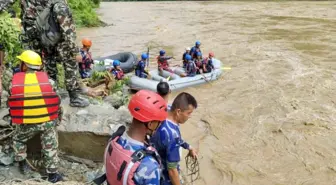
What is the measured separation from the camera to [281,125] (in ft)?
23.3

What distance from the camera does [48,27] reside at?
4.00 m

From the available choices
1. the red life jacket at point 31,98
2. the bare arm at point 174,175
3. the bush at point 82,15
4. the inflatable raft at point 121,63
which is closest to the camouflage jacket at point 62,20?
the red life jacket at point 31,98

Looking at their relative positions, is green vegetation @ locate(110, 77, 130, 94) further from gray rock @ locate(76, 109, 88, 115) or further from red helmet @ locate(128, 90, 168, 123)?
red helmet @ locate(128, 90, 168, 123)

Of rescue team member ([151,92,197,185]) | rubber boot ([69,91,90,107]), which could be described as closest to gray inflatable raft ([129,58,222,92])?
rubber boot ([69,91,90,107])

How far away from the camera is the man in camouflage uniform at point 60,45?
3.97 m

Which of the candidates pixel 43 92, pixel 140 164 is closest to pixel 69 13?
pixel 43 92

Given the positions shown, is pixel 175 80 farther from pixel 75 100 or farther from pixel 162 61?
pixel 75 100

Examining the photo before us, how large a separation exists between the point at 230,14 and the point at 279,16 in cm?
341

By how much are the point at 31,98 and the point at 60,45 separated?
43.0 inches

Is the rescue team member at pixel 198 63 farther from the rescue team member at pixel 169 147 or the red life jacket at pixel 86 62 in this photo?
the rescue team member at pixel 169 147

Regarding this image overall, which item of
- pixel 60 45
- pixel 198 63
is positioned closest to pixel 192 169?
pixel 60 45

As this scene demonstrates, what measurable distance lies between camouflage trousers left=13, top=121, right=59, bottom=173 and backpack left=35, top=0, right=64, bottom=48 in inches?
44.2

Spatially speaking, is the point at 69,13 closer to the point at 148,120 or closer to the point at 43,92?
the point at 43,92

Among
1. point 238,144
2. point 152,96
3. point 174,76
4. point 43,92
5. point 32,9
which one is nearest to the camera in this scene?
point 152,96
